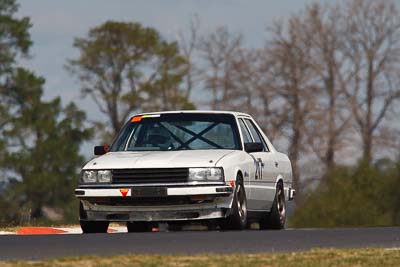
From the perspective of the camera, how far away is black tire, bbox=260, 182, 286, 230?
62.3 ft

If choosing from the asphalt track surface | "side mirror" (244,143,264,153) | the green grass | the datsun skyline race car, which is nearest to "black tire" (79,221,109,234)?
the datsun skyline race car

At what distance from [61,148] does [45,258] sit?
1903 inches

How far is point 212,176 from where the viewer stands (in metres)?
16.8

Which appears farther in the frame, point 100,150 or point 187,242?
point 100,150

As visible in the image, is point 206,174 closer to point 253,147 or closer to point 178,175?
point 178,175

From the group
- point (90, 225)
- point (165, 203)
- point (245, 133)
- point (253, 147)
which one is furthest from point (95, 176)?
point (245, 133)

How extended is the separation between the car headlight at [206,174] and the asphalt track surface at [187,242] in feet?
2.83

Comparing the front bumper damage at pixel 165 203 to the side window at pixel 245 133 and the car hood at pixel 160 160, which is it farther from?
the side window at pixel 245 133

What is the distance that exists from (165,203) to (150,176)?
0.39m

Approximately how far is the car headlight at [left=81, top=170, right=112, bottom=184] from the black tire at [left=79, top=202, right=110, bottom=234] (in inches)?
14.5

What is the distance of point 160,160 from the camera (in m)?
16.9

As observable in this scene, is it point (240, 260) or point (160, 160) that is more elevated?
point (160, 160)

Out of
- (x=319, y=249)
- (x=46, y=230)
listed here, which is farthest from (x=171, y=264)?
(x=46, y=230)

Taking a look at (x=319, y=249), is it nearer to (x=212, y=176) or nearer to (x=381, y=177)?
(x=212, y=176)
